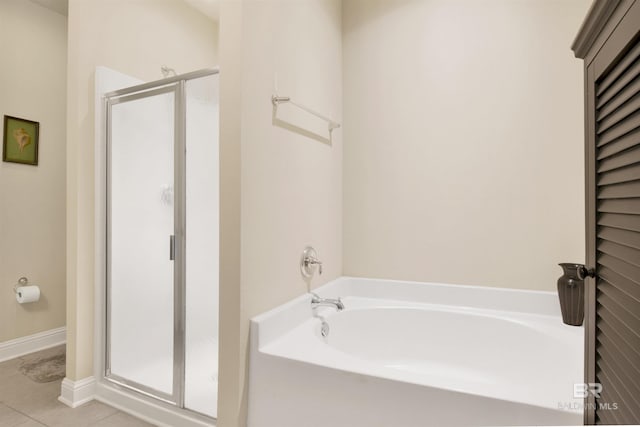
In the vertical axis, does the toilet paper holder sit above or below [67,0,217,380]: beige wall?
below

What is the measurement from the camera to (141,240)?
212 cm

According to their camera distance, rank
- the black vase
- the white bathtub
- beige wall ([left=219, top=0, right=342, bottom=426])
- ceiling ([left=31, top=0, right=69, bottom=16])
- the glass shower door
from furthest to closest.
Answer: ceiling ([left=31, top=0, right=69, bottom=16]) < the glass shower door < the black vase < beige wall ([left=219, top=0, right=342, bottom=426]) < the white bathtub

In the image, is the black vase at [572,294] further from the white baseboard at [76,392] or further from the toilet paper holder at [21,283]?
the toilet paper holder at [21,283]

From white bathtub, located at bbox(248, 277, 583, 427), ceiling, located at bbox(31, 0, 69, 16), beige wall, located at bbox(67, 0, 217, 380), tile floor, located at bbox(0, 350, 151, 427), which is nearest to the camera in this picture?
white bathtub, located at bbox(248, 277, 583, 427)

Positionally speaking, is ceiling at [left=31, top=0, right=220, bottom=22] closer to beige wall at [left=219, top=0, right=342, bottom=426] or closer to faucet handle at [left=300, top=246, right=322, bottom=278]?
beige wall at [left=219, top=0, right=342, bottom=426]

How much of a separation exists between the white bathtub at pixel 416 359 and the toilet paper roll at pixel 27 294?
7.30ft

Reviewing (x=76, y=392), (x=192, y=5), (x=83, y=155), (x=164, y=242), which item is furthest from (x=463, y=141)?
(x=76, y=392)

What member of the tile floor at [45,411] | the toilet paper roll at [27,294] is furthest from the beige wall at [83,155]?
the toilet paper roll at [27,294]

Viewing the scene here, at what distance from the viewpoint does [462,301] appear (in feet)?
6.64

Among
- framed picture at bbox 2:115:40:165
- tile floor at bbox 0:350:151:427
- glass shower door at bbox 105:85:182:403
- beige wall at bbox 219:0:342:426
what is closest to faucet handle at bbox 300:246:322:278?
beige wall at bbox 219:0:342:426

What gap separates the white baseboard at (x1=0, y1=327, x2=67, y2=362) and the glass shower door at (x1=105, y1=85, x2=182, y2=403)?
1151 millimetres

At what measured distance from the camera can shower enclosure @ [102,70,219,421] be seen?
1896mm

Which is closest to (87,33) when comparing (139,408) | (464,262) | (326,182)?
(326,182)

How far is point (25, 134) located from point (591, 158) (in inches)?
140
